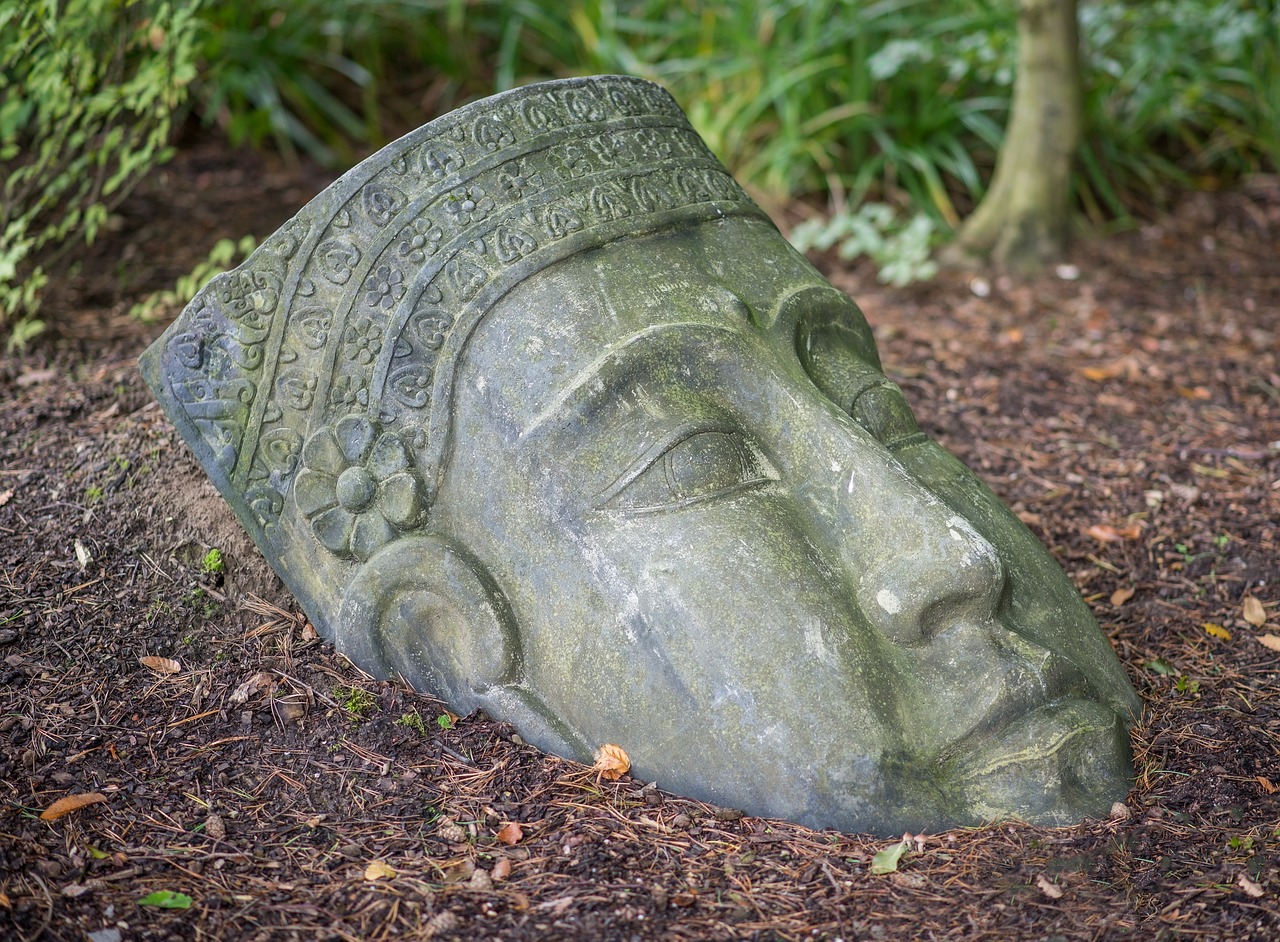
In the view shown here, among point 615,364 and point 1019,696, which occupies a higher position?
point 615,364

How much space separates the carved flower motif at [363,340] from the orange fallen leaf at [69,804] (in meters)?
1.02

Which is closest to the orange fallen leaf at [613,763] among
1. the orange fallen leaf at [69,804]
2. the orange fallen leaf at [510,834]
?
the orange fallen leaf at [510,834]

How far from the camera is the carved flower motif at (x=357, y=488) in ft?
8.74

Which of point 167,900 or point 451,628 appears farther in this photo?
point 451,628

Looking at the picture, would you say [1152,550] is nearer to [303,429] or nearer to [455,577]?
[455,577]

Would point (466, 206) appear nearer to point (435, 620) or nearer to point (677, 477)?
point (677, 477)

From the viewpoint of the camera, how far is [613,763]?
2.56 metres

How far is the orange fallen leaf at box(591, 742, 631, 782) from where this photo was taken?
2561 mm

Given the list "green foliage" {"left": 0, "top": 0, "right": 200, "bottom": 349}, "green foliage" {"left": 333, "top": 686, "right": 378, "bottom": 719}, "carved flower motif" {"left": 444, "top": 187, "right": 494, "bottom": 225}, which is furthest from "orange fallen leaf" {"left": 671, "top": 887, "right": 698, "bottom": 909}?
"green foliage" {"left": 0, "top": 0, "right": 200, "bottom": 349}

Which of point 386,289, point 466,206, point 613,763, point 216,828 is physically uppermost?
point 466,206

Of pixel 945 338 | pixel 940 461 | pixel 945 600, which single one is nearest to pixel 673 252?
pixel 940 461

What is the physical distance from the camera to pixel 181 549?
3168 mm

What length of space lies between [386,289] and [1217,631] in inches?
91.3

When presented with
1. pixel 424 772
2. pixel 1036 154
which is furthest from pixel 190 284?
pixel 1036 154
